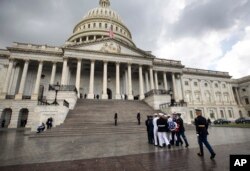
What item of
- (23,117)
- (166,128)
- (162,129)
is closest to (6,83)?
(23,117)

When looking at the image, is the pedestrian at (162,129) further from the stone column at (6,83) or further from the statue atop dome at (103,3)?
the statue atop dome at (103,3)

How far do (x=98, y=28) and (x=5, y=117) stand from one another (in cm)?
3794

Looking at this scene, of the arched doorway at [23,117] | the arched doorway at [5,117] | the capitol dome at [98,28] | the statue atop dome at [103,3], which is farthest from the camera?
the statue atop dome at [103,3]

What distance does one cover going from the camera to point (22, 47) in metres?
31.6

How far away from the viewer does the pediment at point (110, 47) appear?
106 feet

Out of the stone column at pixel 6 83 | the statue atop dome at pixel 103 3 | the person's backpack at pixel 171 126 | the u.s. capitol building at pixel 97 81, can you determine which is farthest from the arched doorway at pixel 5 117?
the statue atop dome at pixel 103 3

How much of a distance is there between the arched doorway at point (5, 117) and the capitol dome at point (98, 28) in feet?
100

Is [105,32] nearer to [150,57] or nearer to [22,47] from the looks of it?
[150,57]

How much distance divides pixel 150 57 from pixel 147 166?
108ft

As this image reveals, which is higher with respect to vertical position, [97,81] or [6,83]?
[97,81]

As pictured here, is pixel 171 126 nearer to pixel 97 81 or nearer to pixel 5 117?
pixel 5 117

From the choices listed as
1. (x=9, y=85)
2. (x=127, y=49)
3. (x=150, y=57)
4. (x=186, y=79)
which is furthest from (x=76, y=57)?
(x=186, y=79)

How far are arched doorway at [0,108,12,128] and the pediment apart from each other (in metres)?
17.3

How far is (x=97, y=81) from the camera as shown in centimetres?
3825
